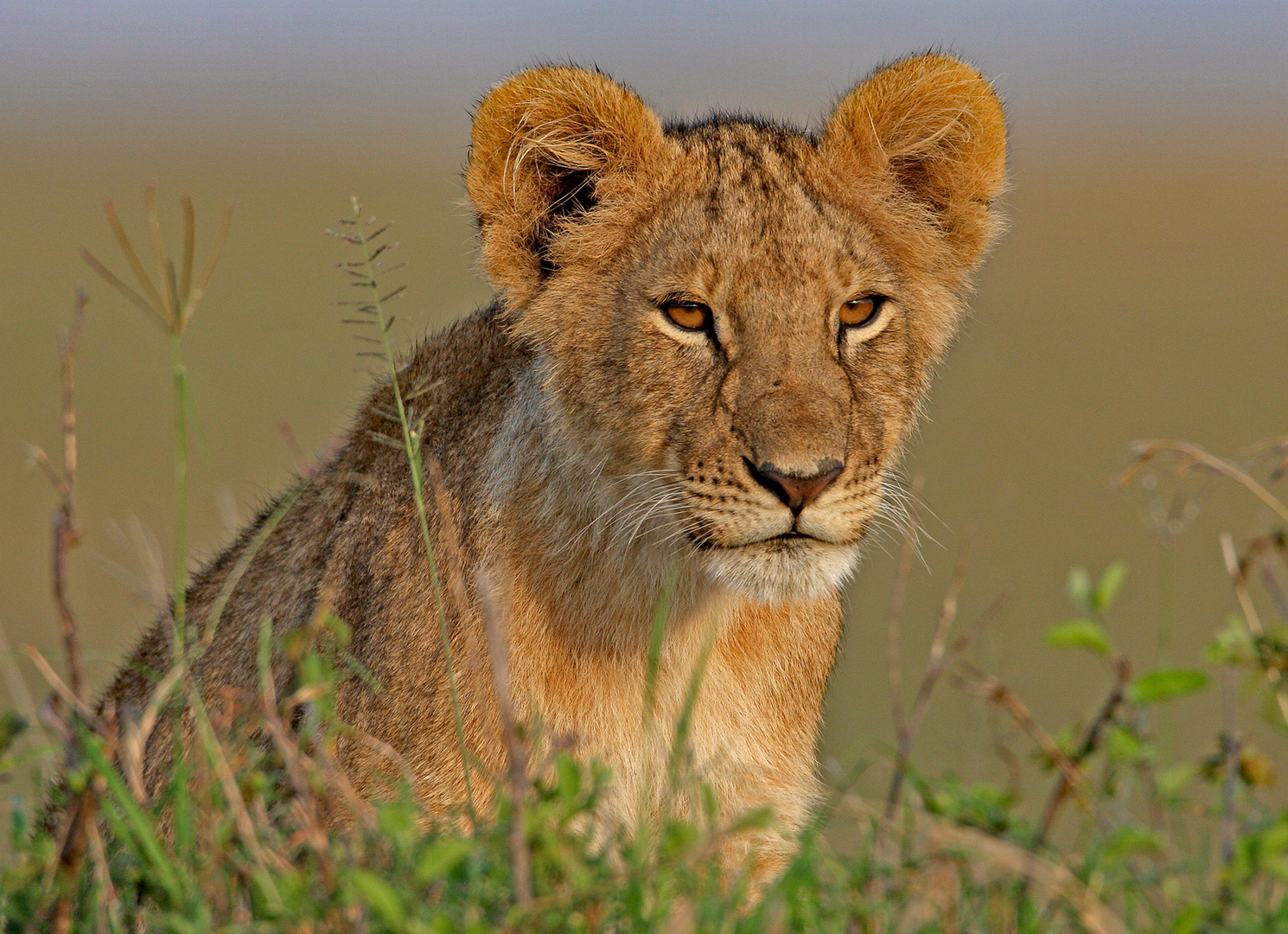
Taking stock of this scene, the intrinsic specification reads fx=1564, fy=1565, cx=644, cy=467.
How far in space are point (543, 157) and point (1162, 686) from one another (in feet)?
9.43

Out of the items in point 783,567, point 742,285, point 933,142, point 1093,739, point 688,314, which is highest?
point 933,142

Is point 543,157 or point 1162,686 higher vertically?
point 543,157

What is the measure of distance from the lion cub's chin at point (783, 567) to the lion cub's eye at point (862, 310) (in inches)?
30.1

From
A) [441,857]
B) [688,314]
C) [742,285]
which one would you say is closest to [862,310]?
[742,285]

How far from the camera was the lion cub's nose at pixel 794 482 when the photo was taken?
3.88 metres

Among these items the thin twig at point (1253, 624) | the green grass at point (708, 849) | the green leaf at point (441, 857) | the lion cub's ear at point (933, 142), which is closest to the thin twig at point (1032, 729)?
the green grass at point (708, 849)

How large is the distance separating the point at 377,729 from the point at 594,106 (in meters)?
1.89

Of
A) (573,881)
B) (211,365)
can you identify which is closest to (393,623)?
(573,881)

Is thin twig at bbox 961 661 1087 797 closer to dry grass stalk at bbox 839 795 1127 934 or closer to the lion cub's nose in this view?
dry grass stalk at bbox 839 795 1127 934

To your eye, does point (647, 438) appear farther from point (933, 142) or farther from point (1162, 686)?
point (1162, 686)

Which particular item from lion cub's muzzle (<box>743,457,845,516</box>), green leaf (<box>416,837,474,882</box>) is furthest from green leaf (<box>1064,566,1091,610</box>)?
lion cub's muzzle (<box>743,457,845,516</box>)

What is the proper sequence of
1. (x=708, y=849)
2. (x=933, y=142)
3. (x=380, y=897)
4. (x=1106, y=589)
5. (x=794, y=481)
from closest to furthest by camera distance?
(x=380, y=897)
(x=708, y=849)
(x=1106, y=589)
(x=794, y=481)
(x=933, y=142)

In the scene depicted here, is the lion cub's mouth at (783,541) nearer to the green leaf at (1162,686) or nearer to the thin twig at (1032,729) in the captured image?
the thin twig at (1032,729)

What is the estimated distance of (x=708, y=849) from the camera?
7.75 ft
